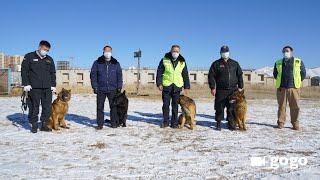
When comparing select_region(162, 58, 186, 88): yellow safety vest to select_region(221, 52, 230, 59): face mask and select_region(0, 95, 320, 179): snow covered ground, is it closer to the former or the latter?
select_region(221, 52, 230, 59): face mask

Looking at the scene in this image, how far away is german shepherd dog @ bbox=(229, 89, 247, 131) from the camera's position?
6.72 meters

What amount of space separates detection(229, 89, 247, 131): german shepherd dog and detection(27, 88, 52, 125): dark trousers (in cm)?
413

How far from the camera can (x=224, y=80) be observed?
22.9 ft

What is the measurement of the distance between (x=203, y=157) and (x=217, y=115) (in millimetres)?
2640

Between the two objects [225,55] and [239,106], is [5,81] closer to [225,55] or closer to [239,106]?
[225,55]

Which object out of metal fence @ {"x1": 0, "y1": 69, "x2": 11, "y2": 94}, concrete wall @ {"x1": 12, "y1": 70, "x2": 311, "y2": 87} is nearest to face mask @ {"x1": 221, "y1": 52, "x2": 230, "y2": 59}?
metal fence @ {"x1": 0, "y1": 69, "x2": 11, "y2": 94}

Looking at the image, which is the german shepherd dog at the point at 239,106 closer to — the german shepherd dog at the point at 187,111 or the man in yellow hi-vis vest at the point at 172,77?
the german shepherd dog at the point at 187,111

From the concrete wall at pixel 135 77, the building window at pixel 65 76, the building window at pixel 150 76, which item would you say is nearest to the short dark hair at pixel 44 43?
the concrete wall at pixel 135 77

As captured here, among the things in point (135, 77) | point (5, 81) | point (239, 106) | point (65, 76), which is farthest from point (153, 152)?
point (65, 76)

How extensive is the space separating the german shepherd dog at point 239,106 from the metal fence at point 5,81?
15539 mm

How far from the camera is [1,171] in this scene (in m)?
3.79

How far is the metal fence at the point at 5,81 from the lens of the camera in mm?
18216

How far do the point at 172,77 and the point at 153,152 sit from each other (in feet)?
8.97

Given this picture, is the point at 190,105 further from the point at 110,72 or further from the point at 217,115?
the point at 110,72
